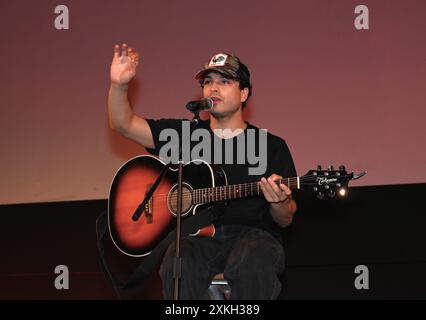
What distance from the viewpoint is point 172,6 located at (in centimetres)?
501

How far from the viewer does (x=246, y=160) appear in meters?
3.32

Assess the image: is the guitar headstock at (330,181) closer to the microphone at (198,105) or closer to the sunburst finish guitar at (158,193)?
the sunburst finish guitar at (158,193)

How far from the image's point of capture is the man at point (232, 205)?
2.95m

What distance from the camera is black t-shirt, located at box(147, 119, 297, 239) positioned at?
127 inches

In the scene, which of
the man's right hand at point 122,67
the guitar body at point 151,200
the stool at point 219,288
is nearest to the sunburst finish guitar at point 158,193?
the guitar body at point 151,200

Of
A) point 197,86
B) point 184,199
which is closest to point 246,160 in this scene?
point 184,199

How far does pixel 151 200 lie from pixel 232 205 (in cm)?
43

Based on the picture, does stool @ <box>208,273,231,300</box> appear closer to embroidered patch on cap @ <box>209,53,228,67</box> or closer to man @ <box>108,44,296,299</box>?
man @ <box>108,44,296,299</box>

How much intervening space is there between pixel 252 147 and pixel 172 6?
203cm

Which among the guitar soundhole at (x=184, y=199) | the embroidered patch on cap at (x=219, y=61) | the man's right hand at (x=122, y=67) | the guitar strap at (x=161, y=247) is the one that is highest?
the embroidered patch on cap at (x=219, y=61)

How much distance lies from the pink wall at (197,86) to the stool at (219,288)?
64.4 inches

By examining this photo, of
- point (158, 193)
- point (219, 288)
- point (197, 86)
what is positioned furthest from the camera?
point (197, 86)

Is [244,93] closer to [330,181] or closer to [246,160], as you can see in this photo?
[246,160]
